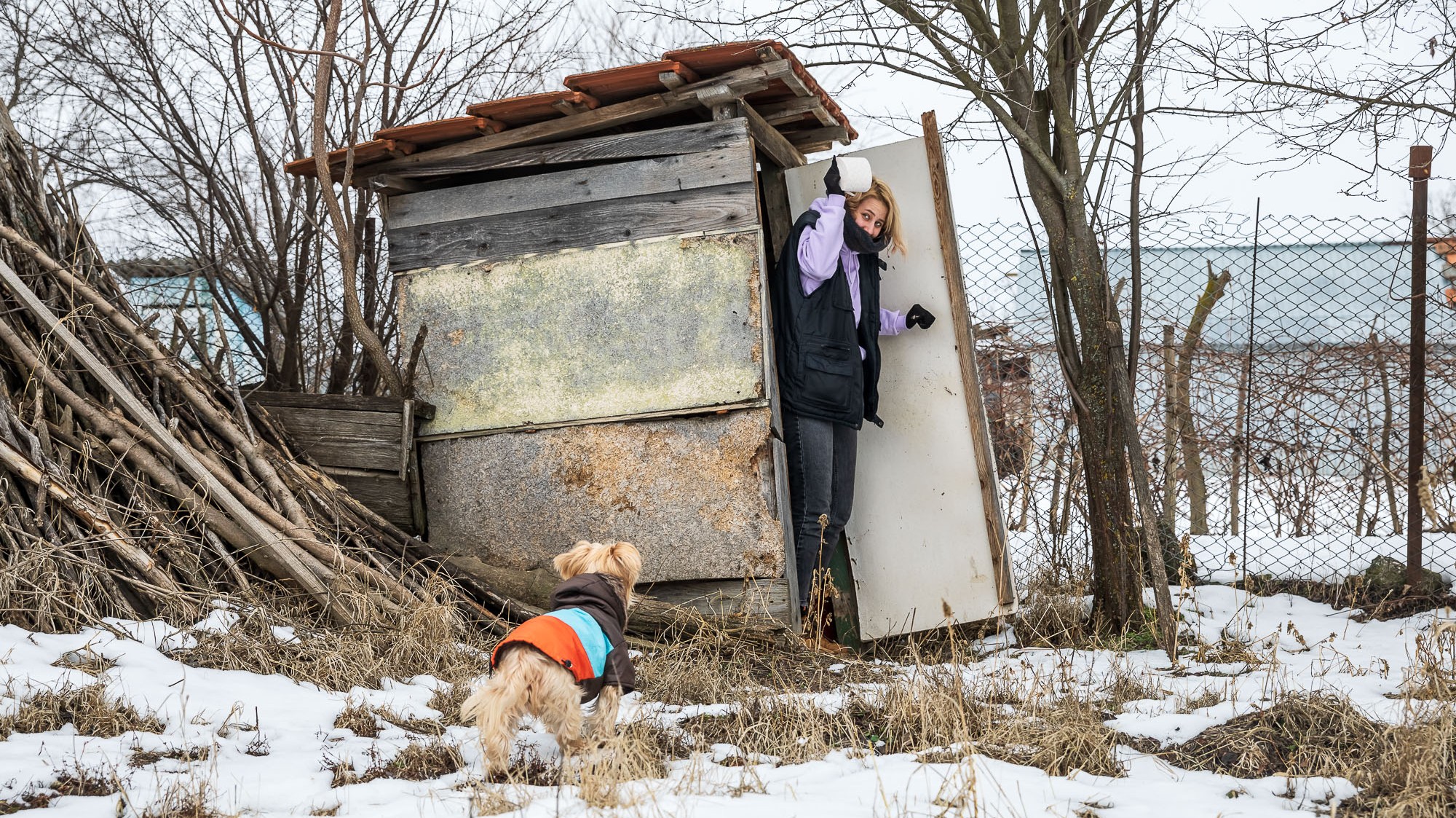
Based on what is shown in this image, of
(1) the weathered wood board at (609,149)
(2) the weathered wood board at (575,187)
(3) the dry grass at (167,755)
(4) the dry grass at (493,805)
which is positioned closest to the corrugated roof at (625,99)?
(1) the weathered wood board at (609,149)

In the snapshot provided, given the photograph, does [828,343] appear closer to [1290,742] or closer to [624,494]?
[624,494]

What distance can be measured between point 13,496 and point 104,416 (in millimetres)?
519

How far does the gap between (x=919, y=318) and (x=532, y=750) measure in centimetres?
282

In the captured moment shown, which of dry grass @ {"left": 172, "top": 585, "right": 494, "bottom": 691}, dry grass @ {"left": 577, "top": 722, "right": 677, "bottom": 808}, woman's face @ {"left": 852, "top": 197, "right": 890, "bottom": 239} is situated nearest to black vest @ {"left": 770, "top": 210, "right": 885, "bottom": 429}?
woman's face @ {"left": 852, "top": 197, "right": 890, "bottom": 239}

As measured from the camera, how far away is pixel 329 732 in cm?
329

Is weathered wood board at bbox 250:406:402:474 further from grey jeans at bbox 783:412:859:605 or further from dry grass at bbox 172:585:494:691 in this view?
grey jeans at bbox 783:412:859:605

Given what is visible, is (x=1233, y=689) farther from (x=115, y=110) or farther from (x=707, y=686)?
(x=115, y=110)

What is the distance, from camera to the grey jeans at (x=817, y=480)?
4.88 meters

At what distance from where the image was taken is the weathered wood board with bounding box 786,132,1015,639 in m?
5.09

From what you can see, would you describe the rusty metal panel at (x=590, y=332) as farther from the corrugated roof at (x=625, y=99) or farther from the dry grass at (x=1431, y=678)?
the dry grass at (x=1431, y=678)

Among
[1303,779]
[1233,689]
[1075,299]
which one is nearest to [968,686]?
[1233,689]

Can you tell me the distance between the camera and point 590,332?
201 inches

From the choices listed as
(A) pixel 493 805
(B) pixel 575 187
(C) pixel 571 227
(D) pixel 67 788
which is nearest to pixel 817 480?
(C) pixel 571 227

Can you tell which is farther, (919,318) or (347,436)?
(347,436)
